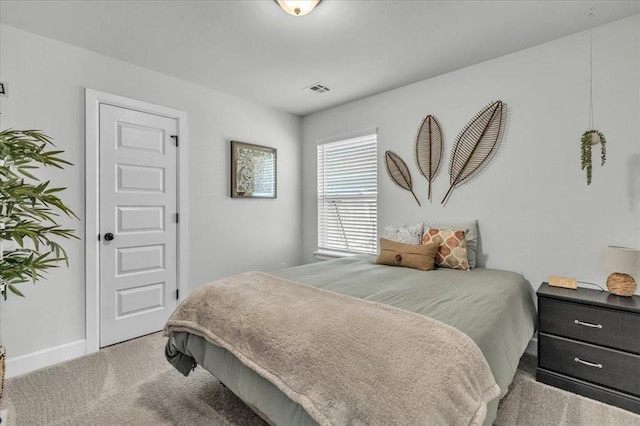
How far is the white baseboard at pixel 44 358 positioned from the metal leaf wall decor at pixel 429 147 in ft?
11.6

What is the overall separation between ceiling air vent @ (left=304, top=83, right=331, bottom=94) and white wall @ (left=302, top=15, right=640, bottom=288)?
0.94 metres

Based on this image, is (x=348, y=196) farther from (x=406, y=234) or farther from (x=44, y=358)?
(x=44, y=358)

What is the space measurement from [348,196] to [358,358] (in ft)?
9.58

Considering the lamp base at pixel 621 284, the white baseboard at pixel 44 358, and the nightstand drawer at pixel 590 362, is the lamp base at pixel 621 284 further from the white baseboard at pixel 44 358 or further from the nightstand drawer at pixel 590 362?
the white baseboard at pixel 44 358

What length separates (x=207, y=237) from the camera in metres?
3.41

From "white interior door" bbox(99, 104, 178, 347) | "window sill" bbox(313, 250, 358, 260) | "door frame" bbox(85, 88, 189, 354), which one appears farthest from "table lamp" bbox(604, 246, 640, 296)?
"door frame" bbox(85, 88, 189, 354)

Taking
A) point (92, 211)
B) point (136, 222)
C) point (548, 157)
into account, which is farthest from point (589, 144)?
point (92, 211)

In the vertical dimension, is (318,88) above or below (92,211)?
above

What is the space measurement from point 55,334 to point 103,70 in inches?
90.2

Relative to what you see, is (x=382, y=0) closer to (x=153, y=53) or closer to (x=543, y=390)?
(x=153, y=53)

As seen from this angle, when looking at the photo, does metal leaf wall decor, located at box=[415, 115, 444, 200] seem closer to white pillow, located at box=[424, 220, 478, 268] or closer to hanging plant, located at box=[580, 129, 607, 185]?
white pillow, located at box=[424, 220, 478, 268]

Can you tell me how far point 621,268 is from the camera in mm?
1915

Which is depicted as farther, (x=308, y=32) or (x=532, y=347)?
(x=532, y=347)

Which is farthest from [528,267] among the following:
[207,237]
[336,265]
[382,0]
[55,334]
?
[55,334]
